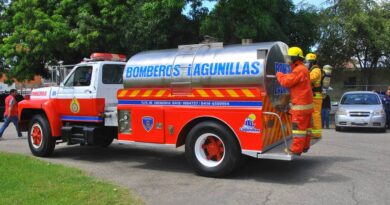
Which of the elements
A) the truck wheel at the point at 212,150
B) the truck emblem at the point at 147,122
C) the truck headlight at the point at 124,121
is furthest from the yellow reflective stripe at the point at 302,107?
the truck headlight at the point at 124,121

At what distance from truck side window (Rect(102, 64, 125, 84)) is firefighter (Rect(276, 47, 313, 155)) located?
408cm

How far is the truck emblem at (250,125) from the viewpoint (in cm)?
786

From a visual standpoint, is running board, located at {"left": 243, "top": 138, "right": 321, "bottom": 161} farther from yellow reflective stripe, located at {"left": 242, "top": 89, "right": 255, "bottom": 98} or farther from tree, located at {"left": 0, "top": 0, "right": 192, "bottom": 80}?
tree, located at {"left": 0, "top": 0, "right": 192, "bottom": 80}

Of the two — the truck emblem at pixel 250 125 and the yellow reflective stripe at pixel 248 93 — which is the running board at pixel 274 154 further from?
the yellow reflective stripe at pixel 248 93

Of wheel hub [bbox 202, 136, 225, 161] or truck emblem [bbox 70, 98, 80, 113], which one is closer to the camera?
wheel hub [bbox 202, 136, 225, 161]

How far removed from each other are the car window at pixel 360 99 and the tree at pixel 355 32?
16585 mm

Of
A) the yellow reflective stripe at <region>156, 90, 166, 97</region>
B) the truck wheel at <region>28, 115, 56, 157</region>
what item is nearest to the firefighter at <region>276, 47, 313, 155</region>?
the yellow reflective stripe at <region>156, 90, 166, 97</region>

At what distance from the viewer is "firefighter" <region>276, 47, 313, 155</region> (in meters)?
7.93

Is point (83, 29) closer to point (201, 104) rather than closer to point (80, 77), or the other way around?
point (80, 77)

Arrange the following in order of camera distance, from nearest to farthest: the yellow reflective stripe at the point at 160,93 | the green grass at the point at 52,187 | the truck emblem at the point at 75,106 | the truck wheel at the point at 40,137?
the green grass at the point at 52,187 → the yellow reflective stripe at the point at 160,93 → the truck emblem at the point at 75,106 → the truck wheel at the point at 40,137

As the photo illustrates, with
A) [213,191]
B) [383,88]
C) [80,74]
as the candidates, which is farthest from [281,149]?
[383,88]

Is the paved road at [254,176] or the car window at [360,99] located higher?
the car window at [360,99]

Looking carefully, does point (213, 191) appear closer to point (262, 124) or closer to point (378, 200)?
point (262, 124)

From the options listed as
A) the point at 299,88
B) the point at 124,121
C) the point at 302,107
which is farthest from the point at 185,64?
the point at 302,107
